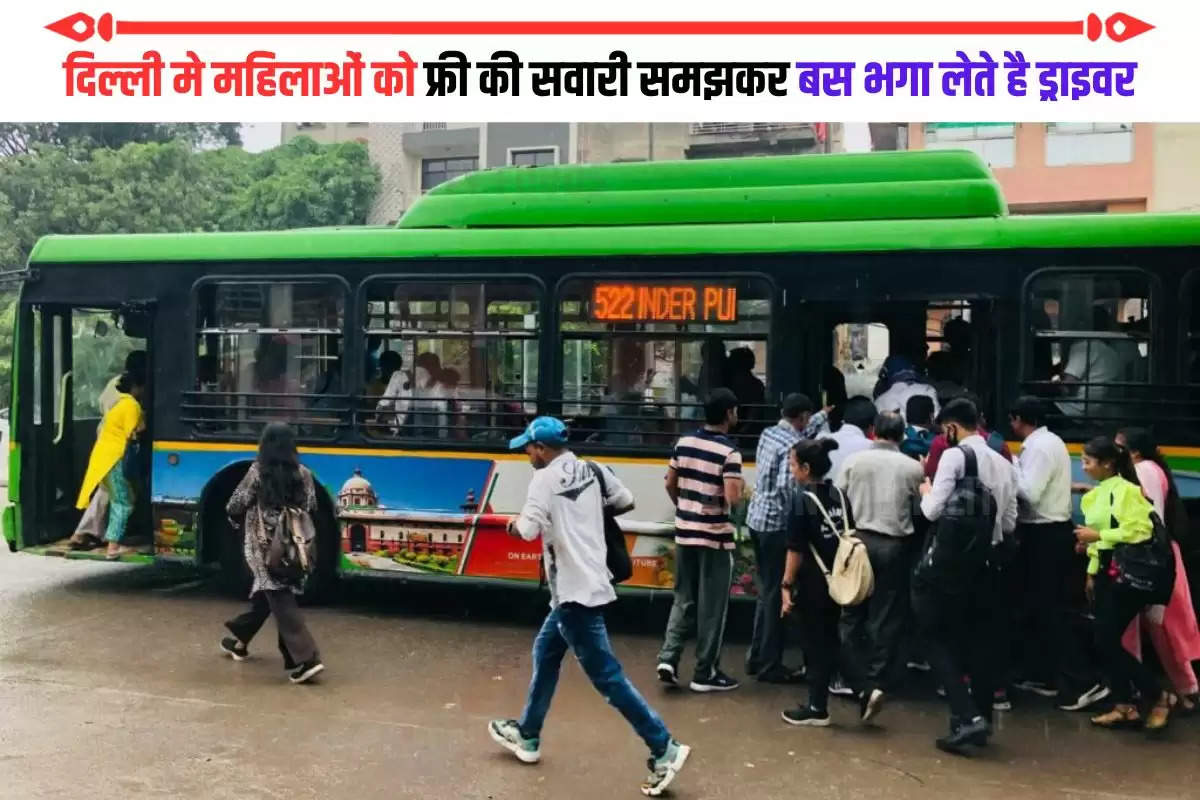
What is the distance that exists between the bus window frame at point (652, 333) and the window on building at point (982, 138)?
16.4m

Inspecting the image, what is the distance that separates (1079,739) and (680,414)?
303cm

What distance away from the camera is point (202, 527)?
8.47 m

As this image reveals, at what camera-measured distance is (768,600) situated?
671 centimetres

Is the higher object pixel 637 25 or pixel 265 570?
pixel 637 25

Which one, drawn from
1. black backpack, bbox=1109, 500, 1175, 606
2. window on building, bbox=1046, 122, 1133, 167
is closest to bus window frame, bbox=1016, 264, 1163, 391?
black backpack, bbox=1109, 500, 1175, 606

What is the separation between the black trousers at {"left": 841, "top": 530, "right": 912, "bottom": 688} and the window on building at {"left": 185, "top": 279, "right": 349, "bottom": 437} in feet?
13.1

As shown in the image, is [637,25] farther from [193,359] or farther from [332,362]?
[193,359]

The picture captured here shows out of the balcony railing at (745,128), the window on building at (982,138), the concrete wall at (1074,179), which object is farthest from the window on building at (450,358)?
the balcony railing at (745,128)

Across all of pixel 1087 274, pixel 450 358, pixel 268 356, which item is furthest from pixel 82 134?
pixel 1087 274

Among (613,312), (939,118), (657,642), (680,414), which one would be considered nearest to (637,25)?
(613,312)

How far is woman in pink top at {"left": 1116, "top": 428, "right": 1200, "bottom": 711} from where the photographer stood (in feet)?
19.5

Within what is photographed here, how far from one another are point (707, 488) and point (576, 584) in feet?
5.17

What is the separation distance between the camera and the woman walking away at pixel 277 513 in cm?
657

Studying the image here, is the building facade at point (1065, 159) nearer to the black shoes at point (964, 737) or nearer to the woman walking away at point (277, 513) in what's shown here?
the woman walking away at point (277, 513)
